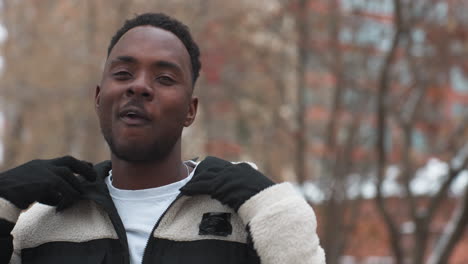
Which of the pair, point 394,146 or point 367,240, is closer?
point 394,146

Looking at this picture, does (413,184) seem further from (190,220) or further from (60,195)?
(60,195)

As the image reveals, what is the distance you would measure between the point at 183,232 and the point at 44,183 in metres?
0.50

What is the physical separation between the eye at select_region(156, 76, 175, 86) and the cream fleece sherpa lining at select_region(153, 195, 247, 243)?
1.33ft

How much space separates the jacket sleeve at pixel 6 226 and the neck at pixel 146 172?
0.39 meters

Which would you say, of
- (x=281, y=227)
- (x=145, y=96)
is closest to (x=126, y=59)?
(x=145, y=96)

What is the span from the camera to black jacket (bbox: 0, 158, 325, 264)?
2.59 meters

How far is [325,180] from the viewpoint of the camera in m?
13.4

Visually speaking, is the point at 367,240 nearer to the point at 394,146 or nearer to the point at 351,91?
the point at 394,146

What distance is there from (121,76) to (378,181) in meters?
8.43

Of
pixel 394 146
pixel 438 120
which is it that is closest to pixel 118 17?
pixel 438 120

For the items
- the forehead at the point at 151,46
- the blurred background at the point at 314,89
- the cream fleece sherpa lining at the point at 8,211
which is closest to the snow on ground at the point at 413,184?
the blurred background at the point at 314,89

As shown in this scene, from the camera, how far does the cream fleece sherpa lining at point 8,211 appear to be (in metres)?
2.68

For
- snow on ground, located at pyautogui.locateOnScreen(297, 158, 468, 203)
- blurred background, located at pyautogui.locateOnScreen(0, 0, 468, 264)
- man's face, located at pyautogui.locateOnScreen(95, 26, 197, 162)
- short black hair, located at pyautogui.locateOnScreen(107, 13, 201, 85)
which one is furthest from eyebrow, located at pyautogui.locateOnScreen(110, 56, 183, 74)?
snow on ground, located at pyautogui.locateOnScreen(297, 158, 468, 203)

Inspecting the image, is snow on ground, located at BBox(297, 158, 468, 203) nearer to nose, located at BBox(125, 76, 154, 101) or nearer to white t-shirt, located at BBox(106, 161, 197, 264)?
white t-shirt, located at BBox(106, 161, 197, 264)
